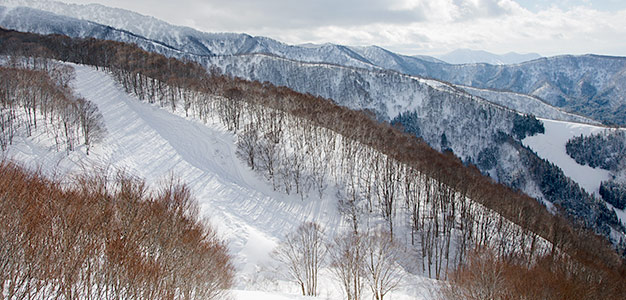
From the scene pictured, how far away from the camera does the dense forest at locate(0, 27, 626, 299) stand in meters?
44.8

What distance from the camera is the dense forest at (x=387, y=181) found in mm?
44781

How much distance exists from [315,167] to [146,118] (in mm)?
41745

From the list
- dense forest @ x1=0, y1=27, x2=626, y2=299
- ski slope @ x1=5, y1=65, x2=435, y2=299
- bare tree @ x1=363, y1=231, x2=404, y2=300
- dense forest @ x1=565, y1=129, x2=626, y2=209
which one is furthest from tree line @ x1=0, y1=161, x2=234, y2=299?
dense forest @ x1=565, y1=129, x2=626, y2=209

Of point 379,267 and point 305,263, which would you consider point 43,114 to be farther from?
point 379,267

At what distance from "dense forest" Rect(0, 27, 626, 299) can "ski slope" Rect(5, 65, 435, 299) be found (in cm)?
349

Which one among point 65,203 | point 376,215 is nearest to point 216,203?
point 376,215

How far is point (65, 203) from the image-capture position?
11.5 m

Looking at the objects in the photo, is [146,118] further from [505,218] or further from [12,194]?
[505,218]

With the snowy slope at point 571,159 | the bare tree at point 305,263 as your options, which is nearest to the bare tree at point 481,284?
the bare tree at point 305,263

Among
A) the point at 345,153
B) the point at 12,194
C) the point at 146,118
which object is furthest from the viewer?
the point at 146,118

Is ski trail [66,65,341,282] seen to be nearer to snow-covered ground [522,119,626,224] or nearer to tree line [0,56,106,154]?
tree line [0,56,106,154]

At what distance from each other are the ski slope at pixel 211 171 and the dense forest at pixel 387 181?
3.49m

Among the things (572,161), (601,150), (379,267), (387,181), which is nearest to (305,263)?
(379,267)

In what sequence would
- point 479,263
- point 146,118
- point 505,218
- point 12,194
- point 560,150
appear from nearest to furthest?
point 12,194 → point 479,263 → point 505,218 → point 146,118 → point 560,150
